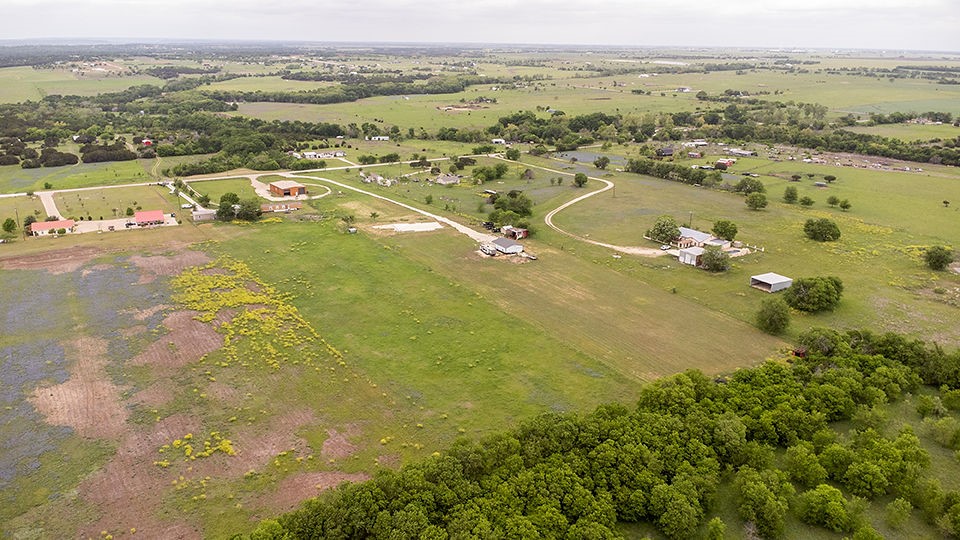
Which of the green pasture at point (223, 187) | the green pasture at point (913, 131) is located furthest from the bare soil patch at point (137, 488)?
the green pasture at point (913, 131)

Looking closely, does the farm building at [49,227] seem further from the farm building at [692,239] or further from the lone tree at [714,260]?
the lone tree at [714,260]

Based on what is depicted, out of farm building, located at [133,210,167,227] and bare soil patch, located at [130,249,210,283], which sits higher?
farm building, located at [133,210,167,227]

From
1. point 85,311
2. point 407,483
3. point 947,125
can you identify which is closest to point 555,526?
point 407,483

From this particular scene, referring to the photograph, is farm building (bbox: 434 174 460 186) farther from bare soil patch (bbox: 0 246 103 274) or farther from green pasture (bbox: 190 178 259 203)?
bare soil patch (bbox: 0 246 103 274)

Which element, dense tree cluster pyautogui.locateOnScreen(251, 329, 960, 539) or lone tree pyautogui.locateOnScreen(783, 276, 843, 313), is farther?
lone tree pyautogui.locateOnScreen(783, 276, 843, 313)

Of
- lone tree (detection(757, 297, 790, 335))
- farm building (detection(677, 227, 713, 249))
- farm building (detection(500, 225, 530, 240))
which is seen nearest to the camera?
lone tree (detection(757, 297, 790, 335))

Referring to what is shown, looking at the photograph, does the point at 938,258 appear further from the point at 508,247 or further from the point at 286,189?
the point at 286,189

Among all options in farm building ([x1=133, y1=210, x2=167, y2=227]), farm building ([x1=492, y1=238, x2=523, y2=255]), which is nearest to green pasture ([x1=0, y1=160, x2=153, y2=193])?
farm building ([x1=133, y1=210, x2=167, y2=227])
